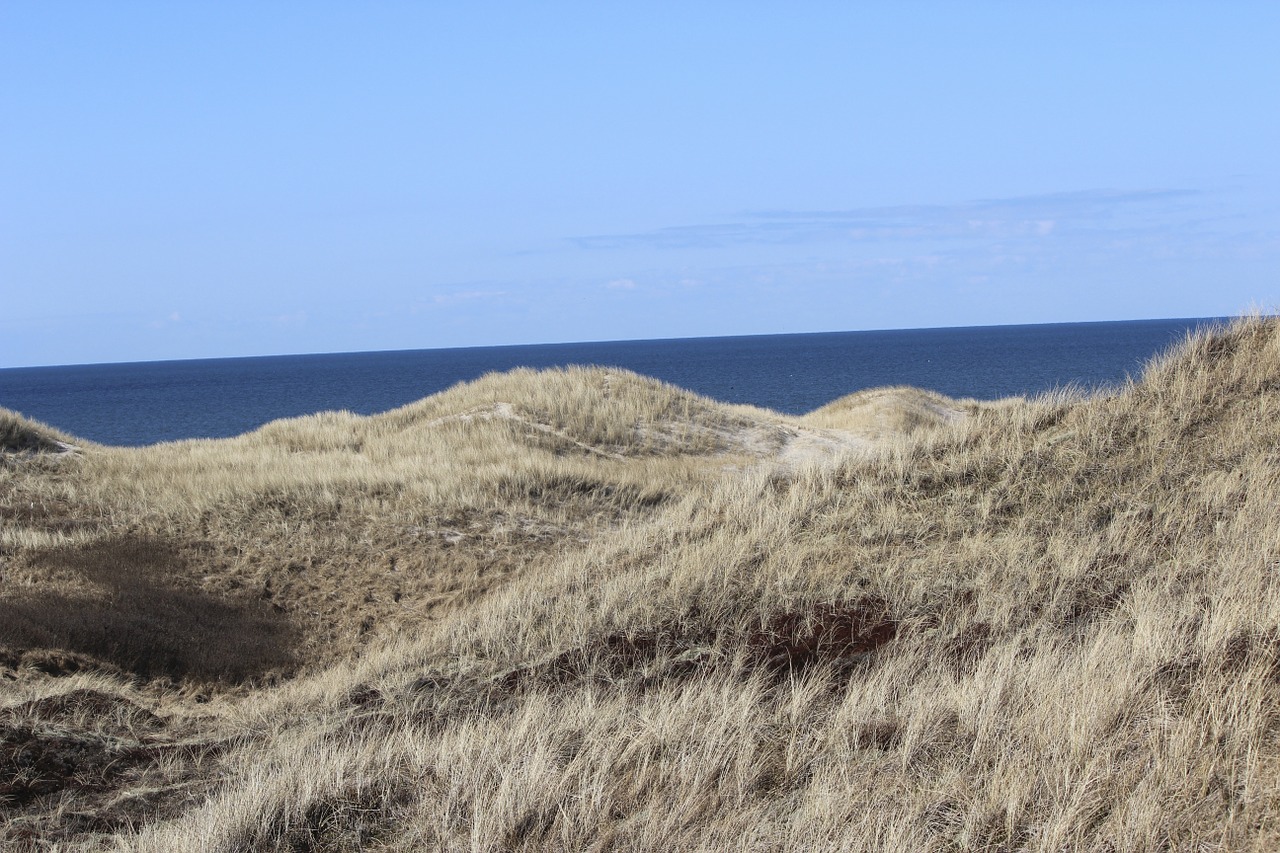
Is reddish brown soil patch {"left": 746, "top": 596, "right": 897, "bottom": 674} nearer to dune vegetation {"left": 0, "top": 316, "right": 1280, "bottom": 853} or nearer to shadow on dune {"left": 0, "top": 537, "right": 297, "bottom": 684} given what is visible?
dune vegetation {"left": 0, "top": 316, "right": 1280, "bottom": 853}

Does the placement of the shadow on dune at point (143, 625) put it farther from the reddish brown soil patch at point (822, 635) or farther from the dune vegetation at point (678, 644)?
the reddish brown soil patch at point (822, 635)

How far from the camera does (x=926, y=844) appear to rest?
4258mm

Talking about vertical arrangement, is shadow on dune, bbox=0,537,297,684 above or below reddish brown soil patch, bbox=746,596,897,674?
below

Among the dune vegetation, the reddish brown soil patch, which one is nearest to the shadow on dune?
the dune vegetation

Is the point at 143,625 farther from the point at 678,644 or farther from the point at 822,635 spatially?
the point at 822,635

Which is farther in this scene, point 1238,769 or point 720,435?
point 720,435

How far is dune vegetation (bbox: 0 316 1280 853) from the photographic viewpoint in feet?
15.7

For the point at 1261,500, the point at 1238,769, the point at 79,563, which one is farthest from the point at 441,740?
the point at 79,563

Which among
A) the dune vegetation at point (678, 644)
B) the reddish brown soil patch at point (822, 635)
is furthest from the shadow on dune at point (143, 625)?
the reddish brown soil patch at point (822, 635)

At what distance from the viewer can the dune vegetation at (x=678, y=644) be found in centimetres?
480

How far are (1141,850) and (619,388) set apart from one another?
20184 millimetres

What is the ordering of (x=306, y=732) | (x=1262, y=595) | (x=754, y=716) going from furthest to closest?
(x=306, y=732)
(x=1262, y=595)
(x=754, y=716)

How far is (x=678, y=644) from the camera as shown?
27.1ft

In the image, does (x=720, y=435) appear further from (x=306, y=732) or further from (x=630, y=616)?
(x=306, y=732)
